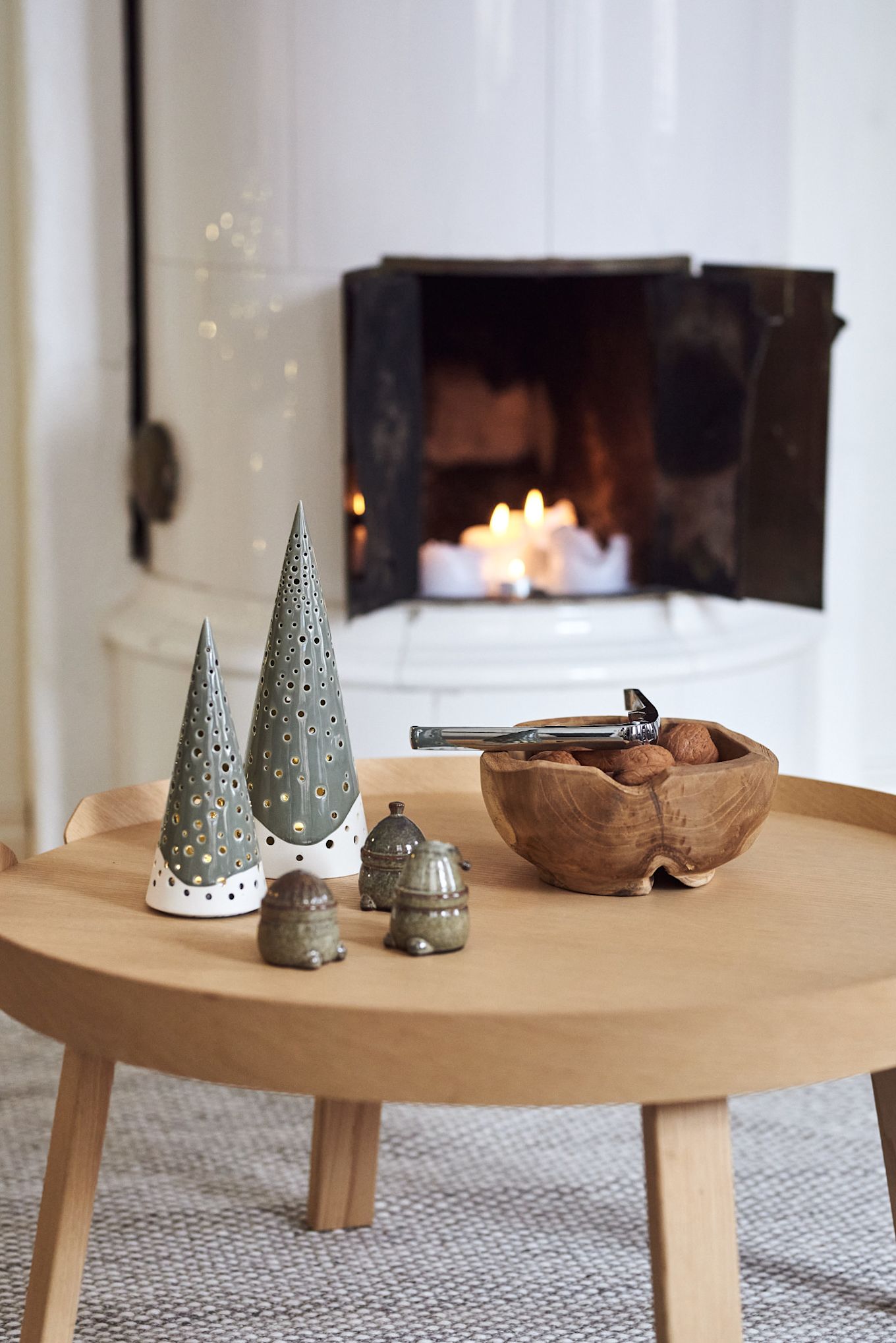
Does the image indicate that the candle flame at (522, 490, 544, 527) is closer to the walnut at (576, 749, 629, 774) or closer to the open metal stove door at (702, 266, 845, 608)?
the open metal stove door at (702, 266, 845, 608)

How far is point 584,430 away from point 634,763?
1332 mm

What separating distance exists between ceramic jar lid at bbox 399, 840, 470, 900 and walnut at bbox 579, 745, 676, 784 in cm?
14

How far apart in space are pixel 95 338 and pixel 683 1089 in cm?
175

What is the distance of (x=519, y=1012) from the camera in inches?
33.2

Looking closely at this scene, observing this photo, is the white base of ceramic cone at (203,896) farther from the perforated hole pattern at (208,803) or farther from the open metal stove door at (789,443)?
the open metal stove door at (789,443)

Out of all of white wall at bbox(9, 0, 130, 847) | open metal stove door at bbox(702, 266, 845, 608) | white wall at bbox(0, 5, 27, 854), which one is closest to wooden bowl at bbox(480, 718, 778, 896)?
open metal stove door at bbox(702, 266, 845, 608)

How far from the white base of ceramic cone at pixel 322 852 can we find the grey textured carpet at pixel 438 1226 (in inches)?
16.1

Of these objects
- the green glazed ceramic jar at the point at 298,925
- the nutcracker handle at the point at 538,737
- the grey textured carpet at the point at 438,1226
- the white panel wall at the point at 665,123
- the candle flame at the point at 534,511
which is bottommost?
the grey textured carpet at the point at 438,1226

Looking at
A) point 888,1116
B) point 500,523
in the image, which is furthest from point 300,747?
point 500,523

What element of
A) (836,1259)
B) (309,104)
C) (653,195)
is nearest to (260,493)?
(309,104)

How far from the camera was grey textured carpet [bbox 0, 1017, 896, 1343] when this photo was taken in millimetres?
1278

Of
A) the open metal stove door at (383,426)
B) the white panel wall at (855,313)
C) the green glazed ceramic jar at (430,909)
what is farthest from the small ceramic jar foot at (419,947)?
the white panel wall at (855,313)

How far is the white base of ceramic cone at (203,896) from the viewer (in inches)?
40.3

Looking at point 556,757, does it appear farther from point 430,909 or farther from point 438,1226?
point 438,1226
